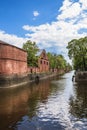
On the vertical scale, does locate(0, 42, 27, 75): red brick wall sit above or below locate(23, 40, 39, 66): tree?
below

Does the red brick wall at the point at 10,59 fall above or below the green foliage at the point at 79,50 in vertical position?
below

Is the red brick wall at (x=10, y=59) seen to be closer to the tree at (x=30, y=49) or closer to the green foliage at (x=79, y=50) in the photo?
the tree at (x=30, y=49)

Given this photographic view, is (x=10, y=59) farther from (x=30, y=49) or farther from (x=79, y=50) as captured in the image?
(x=79, y=50)

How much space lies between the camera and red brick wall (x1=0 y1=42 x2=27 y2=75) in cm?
5338

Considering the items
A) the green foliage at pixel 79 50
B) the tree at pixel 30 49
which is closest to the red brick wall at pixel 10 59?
the tree at pixel 30 49

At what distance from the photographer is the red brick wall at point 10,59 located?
2101 inches

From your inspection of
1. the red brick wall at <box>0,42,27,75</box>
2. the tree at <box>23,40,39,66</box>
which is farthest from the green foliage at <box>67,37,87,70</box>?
the red brick wall at <box>0,42,27,75</box>

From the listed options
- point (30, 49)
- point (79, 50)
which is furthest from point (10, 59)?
point (79, 50)

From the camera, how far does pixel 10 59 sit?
186 ft

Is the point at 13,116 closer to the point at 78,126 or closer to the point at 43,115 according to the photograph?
the point at 43,115

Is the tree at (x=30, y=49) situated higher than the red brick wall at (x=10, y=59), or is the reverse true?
the tree at (x=30, y=49)

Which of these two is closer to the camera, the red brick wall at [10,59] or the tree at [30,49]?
the red brick wall at [10,59]

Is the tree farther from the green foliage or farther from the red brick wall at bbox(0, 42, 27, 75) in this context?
the red brick wall at bbox(0, 42, 27, 75)

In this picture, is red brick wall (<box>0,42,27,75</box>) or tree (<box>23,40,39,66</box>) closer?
red brick wall (<box>0,42,27,75</box>)
